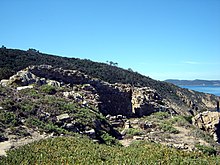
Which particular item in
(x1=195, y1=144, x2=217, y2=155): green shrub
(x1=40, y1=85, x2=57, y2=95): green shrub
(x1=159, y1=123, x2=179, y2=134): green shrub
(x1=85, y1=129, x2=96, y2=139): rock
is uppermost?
(x1=40, y1=85, x2=57, y2=95): green shrub

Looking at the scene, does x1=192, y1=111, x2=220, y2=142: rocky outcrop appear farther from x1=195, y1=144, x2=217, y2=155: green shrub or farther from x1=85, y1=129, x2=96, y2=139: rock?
x1=85, y1=129, x2=96, y2=139: rock

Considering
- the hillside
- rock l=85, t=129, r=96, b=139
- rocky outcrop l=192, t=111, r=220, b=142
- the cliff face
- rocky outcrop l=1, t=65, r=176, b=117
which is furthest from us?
the cliff face

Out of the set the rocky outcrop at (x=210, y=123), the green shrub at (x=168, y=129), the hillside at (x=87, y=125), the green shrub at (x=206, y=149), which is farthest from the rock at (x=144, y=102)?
the green shrub at (x=206, y=149)

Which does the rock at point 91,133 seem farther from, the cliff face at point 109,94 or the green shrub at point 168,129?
the cliff face at point 109,94

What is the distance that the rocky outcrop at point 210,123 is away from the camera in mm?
22478

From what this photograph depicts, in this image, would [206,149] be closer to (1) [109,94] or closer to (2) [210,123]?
(2) [210,123]

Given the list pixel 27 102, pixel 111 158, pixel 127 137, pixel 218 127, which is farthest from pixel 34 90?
pixel 218 127

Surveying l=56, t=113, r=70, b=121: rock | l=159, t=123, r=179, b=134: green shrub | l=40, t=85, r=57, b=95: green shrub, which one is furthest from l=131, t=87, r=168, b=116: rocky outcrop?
l=56, t=113, r=70, b=121: rock

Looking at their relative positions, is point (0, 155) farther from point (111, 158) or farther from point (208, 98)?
point (208, 98)

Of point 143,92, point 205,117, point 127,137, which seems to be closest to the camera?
point 127,137

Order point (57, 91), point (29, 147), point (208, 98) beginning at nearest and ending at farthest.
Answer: point (29, 147) < point (57, 91) < point (208, 98)

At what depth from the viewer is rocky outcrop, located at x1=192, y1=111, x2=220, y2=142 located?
22.5 metres

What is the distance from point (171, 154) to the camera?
1034 cm

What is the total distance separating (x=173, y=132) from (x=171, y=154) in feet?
30.2
